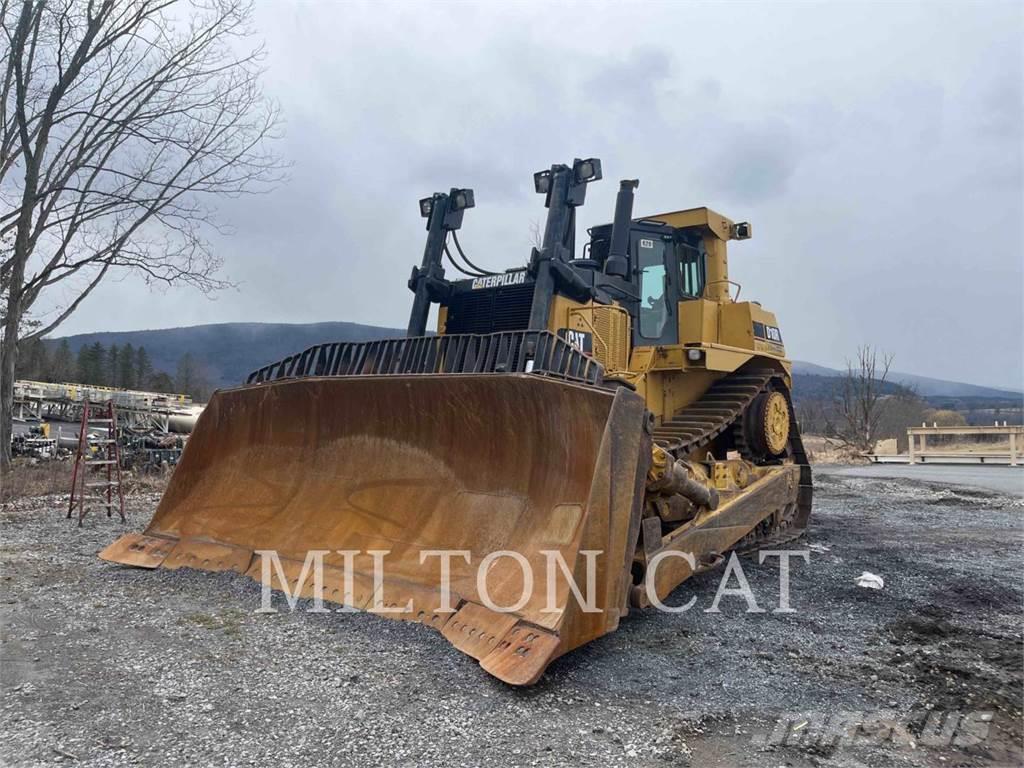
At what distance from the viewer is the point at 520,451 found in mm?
4535

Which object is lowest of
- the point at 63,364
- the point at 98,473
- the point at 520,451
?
the point at 98,473

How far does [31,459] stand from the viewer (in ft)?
48.3

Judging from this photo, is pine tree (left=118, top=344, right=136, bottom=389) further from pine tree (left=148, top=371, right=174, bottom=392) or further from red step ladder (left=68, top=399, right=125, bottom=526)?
red step ladder (left=68, top=399, right=125, bottom=526)

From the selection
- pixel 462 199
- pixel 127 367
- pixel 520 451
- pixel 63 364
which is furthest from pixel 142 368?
pixel 520 451

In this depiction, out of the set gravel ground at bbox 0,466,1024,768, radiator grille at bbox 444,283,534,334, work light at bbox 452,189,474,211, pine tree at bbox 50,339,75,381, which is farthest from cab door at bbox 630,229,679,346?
pine tree at bbox 50,339,75,381

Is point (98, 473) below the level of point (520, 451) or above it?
below

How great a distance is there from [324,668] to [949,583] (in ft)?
16.8

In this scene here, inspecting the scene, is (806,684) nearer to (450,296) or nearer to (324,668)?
(324,668)

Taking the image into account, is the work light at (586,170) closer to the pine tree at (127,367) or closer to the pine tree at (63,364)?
the pine tree at (63,364)

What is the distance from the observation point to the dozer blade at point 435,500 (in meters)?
3.77

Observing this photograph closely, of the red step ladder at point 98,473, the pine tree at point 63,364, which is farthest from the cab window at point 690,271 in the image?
the pine tree at point 63,364

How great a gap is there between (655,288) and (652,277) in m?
0.11

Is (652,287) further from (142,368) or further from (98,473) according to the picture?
(142,368)

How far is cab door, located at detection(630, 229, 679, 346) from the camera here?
685 centimetres
